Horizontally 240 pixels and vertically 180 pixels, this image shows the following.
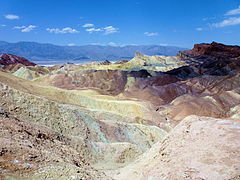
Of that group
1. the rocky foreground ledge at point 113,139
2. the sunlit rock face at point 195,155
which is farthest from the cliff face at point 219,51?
the sunlit rock face at point 195,155

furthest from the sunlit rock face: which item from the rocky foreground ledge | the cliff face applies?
the cliff face

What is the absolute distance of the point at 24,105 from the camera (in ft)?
44.5

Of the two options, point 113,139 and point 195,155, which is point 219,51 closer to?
point 113,139

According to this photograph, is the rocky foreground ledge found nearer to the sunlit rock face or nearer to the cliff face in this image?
the sunlit rock face

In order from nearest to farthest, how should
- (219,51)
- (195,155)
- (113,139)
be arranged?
(195,155) → (113,139) → (219,51)

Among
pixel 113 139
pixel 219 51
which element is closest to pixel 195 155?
pixel 113 139

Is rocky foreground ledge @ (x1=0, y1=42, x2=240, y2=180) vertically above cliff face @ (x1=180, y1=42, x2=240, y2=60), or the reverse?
cliff face @ (x1=180, y1=42, x2=240, y2=60)

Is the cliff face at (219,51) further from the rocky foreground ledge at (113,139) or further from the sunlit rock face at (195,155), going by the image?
the sunlit rock face at (195,155)

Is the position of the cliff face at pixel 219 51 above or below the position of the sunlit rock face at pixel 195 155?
A: above

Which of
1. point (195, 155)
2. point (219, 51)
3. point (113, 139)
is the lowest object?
point (113, 139)

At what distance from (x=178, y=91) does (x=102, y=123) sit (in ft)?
87.1

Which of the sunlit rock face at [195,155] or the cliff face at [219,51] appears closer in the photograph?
the sunlit rock face at [195,155]

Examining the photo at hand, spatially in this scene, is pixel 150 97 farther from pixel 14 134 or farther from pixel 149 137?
pixel 14 134

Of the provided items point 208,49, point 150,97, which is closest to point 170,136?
point 150,97
